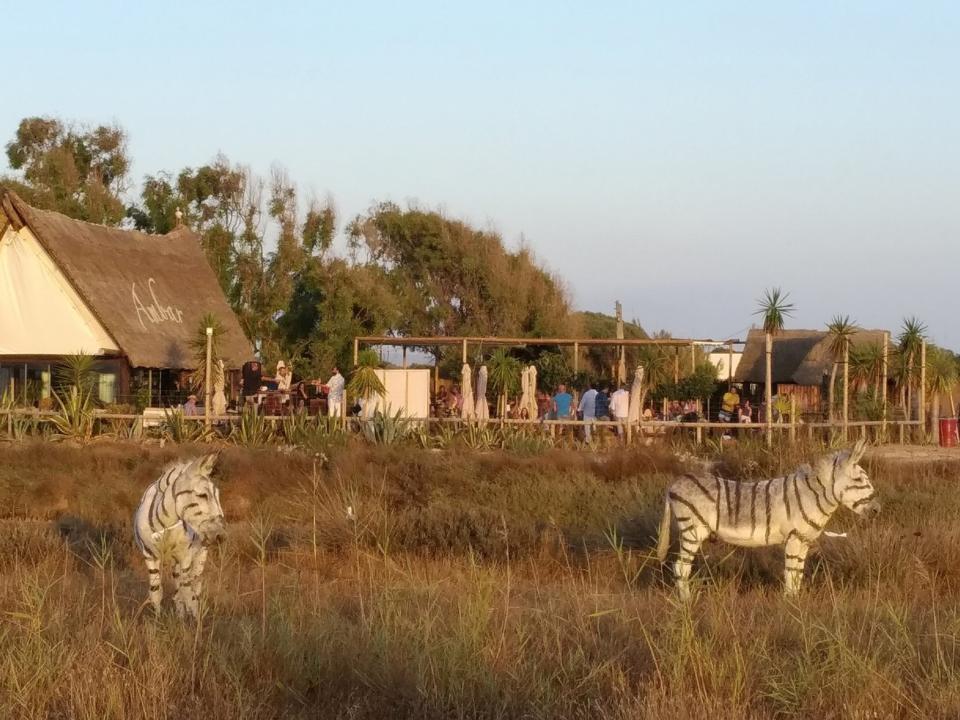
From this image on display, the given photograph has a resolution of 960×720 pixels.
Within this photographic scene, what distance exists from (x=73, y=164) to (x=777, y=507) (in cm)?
5178

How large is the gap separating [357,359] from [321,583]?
18.7 m

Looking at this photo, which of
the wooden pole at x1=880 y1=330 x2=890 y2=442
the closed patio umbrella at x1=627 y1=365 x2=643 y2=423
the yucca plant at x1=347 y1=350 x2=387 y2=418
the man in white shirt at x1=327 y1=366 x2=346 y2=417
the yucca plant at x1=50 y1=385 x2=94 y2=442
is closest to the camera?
the yucca plant at x1=50 y1=385 x2=94 y2=442

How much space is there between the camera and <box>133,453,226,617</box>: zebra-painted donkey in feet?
34.1

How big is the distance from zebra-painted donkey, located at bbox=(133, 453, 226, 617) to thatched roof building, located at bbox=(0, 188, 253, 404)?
22.9 metres

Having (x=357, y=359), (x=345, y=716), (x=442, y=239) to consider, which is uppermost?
(x=442, y=239)

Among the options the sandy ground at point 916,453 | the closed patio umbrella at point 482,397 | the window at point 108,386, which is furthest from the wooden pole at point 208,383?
the sandy ground at point 916,453

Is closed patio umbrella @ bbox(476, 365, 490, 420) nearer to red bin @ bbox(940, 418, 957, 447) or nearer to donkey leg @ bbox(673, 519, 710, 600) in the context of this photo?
red bin @ bbox(940, 418, 957, 447)

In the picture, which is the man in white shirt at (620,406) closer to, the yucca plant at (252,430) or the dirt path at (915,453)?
the dirt path at (915,453)

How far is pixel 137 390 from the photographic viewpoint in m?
34.1

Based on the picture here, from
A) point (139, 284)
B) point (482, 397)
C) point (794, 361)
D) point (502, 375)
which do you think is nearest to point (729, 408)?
point (502, 375)

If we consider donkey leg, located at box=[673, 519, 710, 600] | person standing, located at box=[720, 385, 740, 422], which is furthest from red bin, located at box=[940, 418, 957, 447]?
donkey leg, located at box=[673, 519, 710, 600]

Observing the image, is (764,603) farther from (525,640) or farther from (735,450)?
(735,450)

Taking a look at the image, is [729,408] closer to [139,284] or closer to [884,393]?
[884,393]

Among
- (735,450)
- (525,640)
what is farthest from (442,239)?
(525,640)
